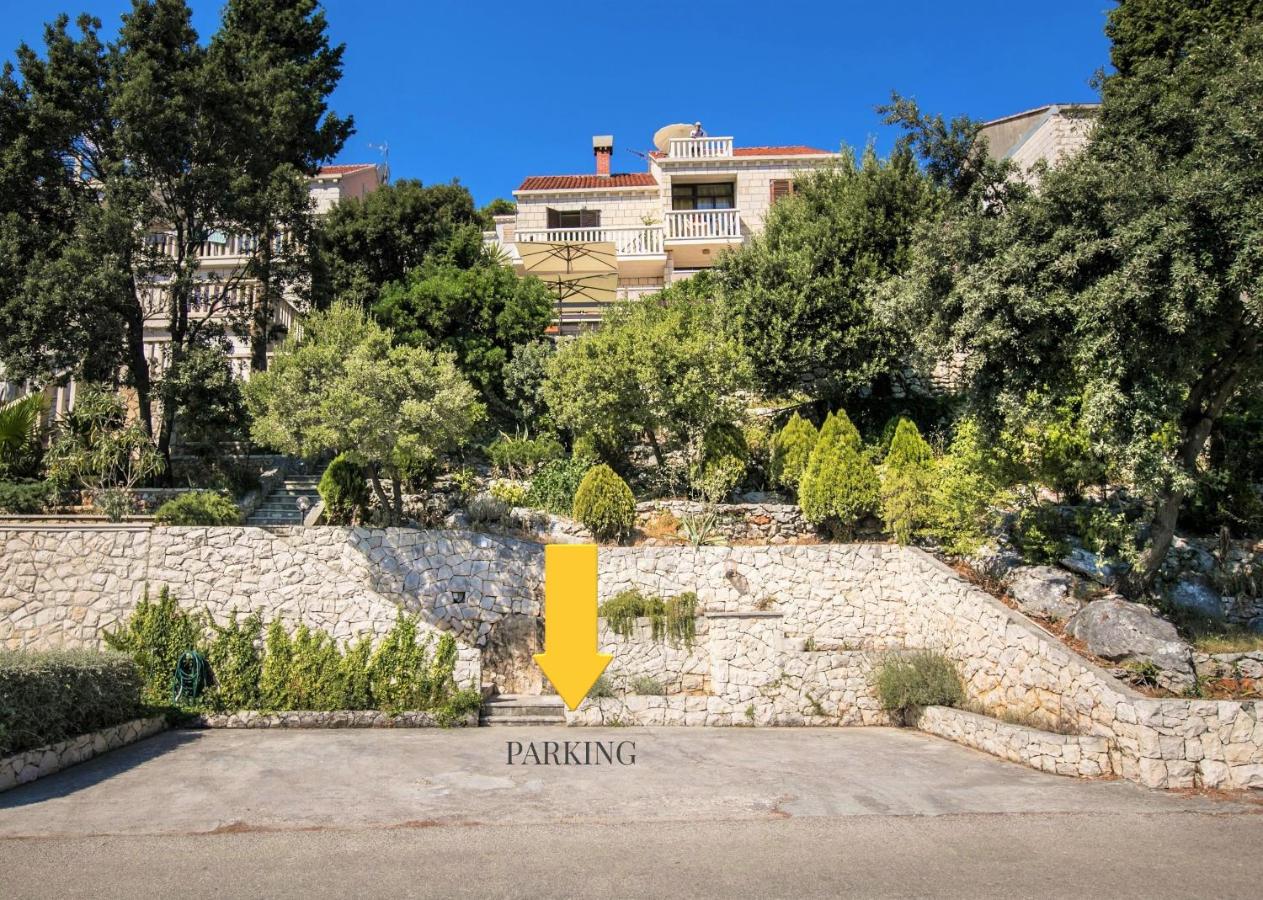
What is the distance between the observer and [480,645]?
47.2ft

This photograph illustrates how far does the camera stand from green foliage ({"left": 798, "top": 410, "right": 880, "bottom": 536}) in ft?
51.8

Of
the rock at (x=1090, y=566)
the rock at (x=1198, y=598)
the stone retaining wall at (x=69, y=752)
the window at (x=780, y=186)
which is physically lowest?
the stone retaining wall at (x=69, y=752)

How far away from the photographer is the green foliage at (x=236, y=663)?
13141mm

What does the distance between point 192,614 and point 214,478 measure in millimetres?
5306

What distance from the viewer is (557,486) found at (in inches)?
680

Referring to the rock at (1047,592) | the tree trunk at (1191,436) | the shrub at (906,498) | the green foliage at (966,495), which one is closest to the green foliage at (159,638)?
the shrub at (906,498)

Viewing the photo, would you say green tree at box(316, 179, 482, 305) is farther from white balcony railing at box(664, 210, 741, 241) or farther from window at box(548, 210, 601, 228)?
white balcony railing at box(664, 210, 741, 241)

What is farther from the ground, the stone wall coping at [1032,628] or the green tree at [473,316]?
the green tree at [473,316]

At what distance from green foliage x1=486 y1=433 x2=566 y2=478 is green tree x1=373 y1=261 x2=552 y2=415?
227 centimetres

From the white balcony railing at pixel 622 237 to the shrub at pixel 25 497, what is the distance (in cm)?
1673

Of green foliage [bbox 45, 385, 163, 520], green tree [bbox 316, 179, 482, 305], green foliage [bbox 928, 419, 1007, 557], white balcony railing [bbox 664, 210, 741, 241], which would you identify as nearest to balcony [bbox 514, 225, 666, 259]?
white balcony railing [bbox 664, 210, 741, 241]

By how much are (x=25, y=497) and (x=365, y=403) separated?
327 inches

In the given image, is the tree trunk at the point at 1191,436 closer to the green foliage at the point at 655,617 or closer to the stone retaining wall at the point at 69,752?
the green foliage at the point at 655,617

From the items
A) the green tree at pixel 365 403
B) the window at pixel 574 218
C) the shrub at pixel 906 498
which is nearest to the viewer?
the green tree at pixel 365 403
